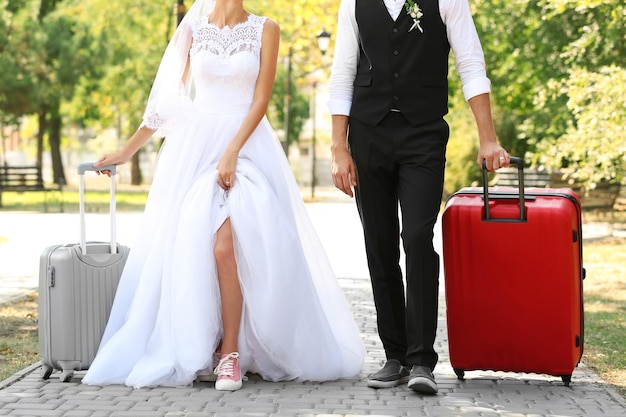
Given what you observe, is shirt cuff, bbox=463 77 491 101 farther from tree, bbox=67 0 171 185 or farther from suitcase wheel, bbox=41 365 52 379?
tree, bbox=67 0 171 185

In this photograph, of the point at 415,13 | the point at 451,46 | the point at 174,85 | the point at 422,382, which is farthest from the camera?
the point at 174,85

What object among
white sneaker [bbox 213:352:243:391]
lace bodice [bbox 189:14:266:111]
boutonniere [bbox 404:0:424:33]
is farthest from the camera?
lace bodice [bbox 189:14:266:111]

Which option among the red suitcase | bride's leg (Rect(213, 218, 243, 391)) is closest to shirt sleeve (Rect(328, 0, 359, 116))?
the red suitcase

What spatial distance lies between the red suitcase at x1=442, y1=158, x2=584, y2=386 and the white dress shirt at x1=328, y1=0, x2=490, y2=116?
503 millimetres

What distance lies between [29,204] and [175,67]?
25.1m

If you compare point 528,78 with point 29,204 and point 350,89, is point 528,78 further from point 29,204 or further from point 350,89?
point 350,89

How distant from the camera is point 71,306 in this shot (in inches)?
242

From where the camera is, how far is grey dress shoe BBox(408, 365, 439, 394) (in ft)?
18.6

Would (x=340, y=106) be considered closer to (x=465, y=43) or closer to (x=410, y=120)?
(x=410, y=120)

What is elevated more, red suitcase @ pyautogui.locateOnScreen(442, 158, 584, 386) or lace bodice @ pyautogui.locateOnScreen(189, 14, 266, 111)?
lace bodice @ pyautogui.locateOnScreen(189, 14, 266, 111)

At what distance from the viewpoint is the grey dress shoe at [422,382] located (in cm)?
566

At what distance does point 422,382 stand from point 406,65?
1594 millimetres

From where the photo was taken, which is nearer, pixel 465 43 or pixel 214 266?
pixel 465 43

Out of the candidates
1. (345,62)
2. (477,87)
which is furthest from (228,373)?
(477,87)
